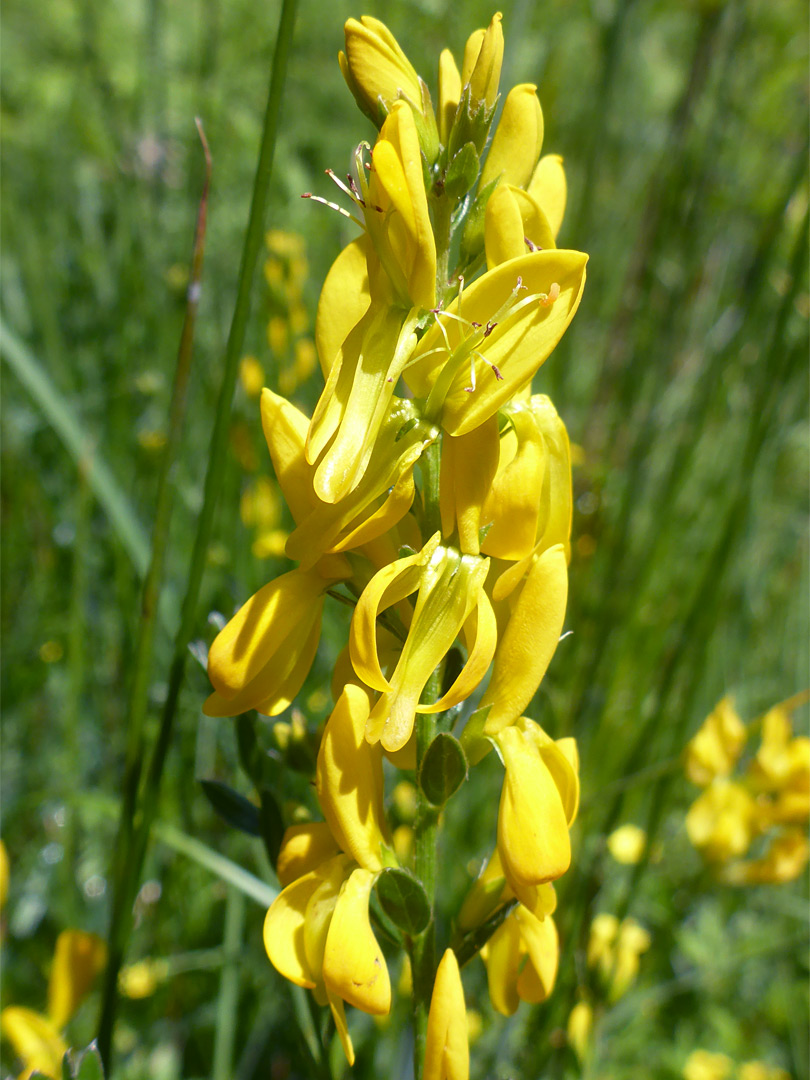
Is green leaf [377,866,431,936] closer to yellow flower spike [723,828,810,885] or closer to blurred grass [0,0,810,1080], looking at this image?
blurred grass [0,0,810,1080]

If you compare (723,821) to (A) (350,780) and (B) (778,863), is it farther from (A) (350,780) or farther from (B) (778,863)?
(A) (350,780)

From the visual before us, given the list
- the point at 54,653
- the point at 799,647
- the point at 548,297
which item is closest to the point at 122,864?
the point at 548,297

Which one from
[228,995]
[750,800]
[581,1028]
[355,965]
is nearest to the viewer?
[355,965]

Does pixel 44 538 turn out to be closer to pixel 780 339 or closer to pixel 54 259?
pixel 54 259

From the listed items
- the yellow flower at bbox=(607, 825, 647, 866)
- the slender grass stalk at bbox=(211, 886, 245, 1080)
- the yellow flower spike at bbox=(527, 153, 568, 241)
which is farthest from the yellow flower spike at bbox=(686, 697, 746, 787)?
the yellow flower spike at bbox=(527, 153, 568, 241)

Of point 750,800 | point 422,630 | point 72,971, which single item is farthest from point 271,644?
point 750,800

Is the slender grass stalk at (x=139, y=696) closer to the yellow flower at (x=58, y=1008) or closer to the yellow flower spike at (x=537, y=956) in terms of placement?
the yellow flower spike at (x=537, y=956)
